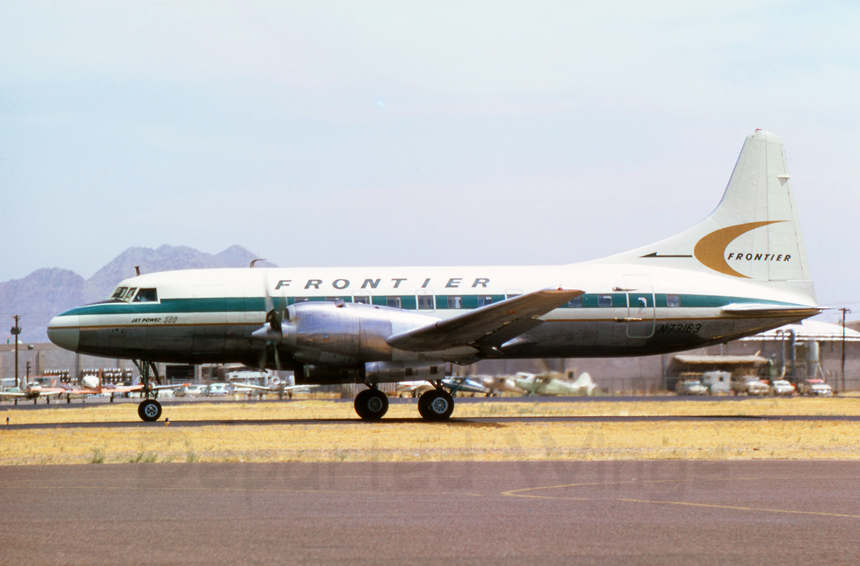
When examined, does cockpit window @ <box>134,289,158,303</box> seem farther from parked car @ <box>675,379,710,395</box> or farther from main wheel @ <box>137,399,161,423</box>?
parked car @ <box>675,379,710,395</box>

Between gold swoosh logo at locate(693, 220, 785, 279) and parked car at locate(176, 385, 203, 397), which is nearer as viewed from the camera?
gold swoosh logo at locate(693, 220, 785, 279)

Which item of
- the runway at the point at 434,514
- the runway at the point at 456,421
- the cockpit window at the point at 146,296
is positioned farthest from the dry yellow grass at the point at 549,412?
the runway at the point at 434,514

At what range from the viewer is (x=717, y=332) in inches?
1164

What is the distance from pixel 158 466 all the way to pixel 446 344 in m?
11.0

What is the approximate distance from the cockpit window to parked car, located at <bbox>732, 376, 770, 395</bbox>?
44.3m

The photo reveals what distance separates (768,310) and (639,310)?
4.58m

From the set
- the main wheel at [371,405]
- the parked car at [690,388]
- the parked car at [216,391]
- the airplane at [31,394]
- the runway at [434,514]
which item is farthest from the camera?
the parked car at [216,391]

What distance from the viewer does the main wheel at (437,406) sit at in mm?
27125

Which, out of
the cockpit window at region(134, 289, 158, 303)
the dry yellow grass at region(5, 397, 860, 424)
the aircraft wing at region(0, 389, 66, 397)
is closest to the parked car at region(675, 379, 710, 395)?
the dry yellow grass at region(5, 397, 860, 424)

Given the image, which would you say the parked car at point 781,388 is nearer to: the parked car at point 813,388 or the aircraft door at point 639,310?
the parked car at point 813,388

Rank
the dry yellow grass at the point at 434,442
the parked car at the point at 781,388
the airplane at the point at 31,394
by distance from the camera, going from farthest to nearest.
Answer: the parked car at the point at 781,388, the airplane at the point at 31,394, the dry yellow grass at the point at 434,442

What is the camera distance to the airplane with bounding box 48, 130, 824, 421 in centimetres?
2527

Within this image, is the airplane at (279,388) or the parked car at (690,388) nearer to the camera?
the parked car at (690,388)

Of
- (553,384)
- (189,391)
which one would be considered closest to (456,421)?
(553,384)
